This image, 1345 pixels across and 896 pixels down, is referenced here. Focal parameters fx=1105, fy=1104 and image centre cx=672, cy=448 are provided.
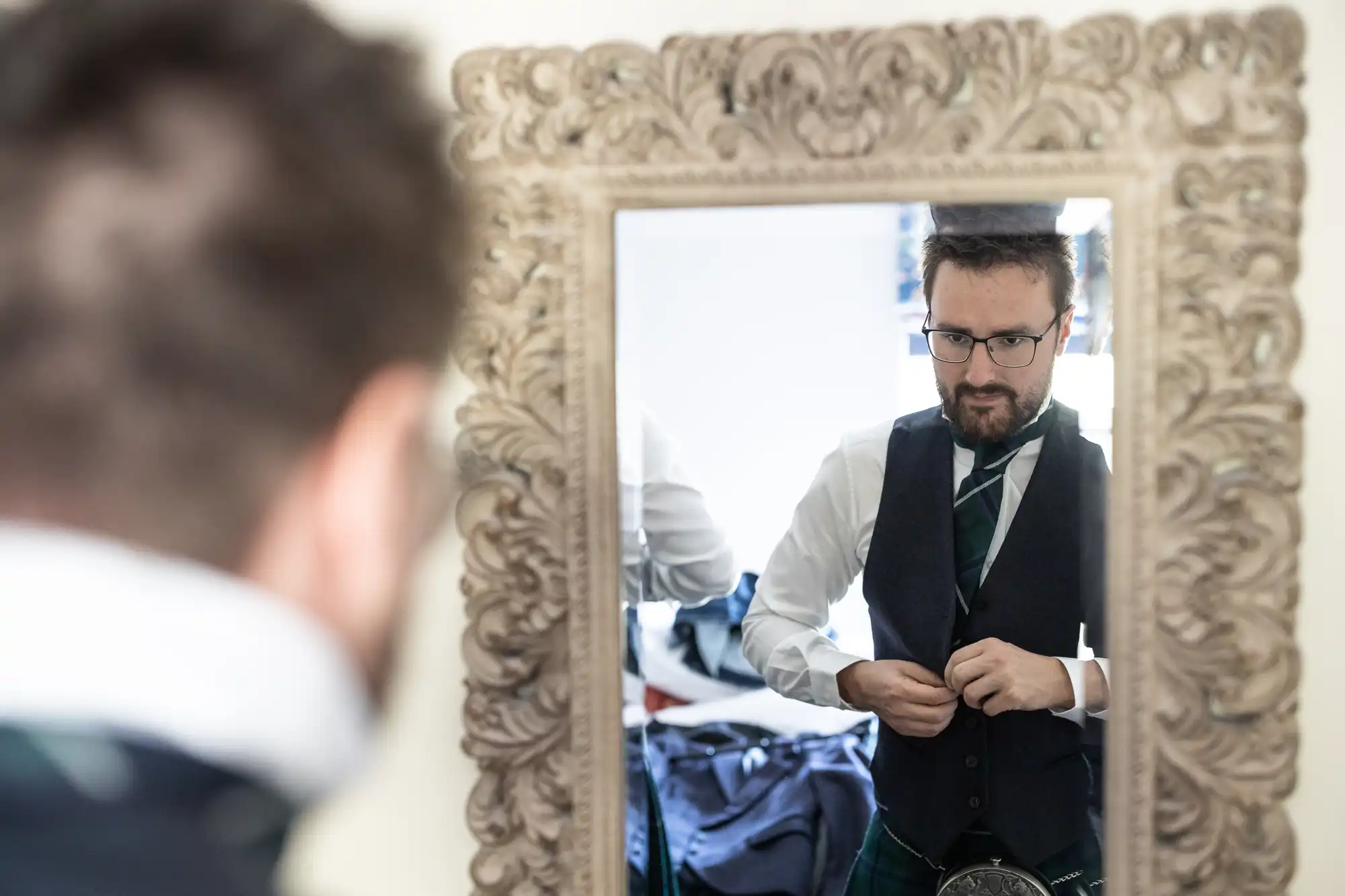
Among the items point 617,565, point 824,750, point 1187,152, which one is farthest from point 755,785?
point 1187,152

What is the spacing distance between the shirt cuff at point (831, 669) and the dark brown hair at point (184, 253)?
813mm

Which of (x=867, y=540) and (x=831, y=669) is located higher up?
(x=867, y=540)

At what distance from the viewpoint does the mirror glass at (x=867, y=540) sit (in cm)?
104

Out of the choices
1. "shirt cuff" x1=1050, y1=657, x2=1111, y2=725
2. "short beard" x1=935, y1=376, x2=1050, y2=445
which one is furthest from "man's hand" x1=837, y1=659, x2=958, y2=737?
"short beard" x1=935, y1=376, x2=1050, y2=445

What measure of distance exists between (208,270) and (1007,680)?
91cm

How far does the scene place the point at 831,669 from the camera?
1.09m

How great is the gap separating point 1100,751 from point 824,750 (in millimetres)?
261

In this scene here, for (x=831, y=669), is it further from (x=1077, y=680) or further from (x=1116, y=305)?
(x=1116, y=305)

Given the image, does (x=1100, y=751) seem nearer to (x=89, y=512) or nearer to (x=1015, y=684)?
(x=1015, y=684)

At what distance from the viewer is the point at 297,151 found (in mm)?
326

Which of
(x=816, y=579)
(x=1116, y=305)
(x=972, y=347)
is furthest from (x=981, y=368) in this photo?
(x=816, y=579)

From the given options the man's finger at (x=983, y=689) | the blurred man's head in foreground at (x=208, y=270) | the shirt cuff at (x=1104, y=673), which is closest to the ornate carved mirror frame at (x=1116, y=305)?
the shirt cuff at (x=1104, y=673)

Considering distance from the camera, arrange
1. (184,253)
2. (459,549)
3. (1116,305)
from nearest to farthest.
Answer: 1. (184,253)
2. (1116,305)
3. (459,549)

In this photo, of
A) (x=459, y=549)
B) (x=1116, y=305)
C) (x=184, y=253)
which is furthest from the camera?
(x=459, y=549)
